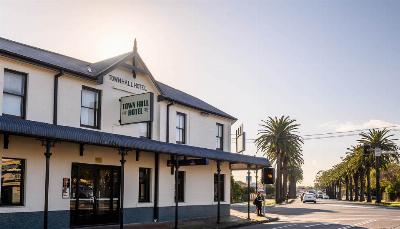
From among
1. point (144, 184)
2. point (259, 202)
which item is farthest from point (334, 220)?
point (144, 184)

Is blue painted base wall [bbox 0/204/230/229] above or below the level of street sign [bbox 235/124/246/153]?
below

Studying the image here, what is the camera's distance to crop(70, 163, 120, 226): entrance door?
18.7m

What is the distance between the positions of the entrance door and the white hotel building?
0.13 feet

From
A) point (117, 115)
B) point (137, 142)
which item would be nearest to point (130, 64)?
point (117, 115)

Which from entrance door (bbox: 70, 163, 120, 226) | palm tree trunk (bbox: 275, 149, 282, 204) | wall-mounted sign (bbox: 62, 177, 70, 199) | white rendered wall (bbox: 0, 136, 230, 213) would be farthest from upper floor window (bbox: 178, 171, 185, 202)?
palm tree trunk (bbox: 275, 149, 282, 204)

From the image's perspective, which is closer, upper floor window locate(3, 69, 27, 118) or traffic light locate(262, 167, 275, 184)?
upper floor window locate(3, 69, 27, 118)

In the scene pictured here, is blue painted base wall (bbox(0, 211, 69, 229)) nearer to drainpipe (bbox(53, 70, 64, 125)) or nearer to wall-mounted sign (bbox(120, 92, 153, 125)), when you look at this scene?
drainpipe (bbox(53, 70, 64, 125))

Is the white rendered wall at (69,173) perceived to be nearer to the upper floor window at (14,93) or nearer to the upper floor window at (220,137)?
A: the upper floor window at (14,93)

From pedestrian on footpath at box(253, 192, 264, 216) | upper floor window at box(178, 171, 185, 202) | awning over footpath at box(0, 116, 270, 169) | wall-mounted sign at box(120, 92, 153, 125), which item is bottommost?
pedestrian on footpath at box(253, 192, 264, 216)

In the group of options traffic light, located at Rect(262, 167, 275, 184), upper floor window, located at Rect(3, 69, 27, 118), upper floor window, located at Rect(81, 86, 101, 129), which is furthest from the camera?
traffic light, located at Rect(262, 167, 275, 184)

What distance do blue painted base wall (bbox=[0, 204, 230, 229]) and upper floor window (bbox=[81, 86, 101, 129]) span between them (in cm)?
378

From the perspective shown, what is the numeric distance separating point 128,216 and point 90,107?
5084 millimetres

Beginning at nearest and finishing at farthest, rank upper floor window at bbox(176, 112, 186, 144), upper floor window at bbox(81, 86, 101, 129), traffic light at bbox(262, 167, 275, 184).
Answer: upper floor window at bbox(81, 86, 101, 129) → upper floor window at bbox(176, 112, 186, 144) → traffic light at bbox(262, 167, 275, 184)

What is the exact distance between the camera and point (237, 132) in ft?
101
